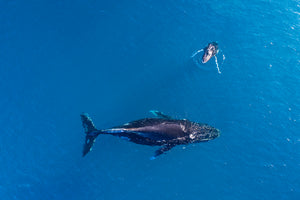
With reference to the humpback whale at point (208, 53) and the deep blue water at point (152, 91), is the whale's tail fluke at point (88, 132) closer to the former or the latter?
the deep blue water at point (152, 91)

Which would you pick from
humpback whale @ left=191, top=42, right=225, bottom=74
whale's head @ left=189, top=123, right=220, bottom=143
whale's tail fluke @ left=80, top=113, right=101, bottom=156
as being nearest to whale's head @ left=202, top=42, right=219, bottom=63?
humpback whale @ left=191, top=42, right=225, bottom=74

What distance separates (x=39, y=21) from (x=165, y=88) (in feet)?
39.2

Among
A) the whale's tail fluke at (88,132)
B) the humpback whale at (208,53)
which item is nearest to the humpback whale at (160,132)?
the whale's tail fluke at (88,132)

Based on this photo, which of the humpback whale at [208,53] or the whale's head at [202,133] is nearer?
the whale's head at [202,133]

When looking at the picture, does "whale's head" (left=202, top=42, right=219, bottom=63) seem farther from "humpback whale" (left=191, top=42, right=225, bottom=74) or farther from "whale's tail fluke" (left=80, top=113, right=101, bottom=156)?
"whale's tail fluke" (left=80, top=113, right=101, bottom=156)

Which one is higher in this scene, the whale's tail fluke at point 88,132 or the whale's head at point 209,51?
the whale's head at point 209,51

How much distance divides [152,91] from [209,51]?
5.27 m

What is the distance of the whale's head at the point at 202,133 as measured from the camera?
1602 cm

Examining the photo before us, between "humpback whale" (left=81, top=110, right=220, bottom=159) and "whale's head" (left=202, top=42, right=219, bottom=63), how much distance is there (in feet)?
16.8

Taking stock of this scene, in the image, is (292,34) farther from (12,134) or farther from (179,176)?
(12,134)

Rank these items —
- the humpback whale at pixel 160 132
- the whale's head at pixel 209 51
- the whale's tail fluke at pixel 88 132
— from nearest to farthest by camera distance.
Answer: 1. the humpback whale at pixel 160 132
2. the whale's tail fluke at pixel 88 132
3. the whale's head at pixel 209 51

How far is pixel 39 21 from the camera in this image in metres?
20.0

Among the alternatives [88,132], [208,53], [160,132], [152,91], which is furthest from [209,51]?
[88,132]

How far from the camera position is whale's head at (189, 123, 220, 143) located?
16.0 m
